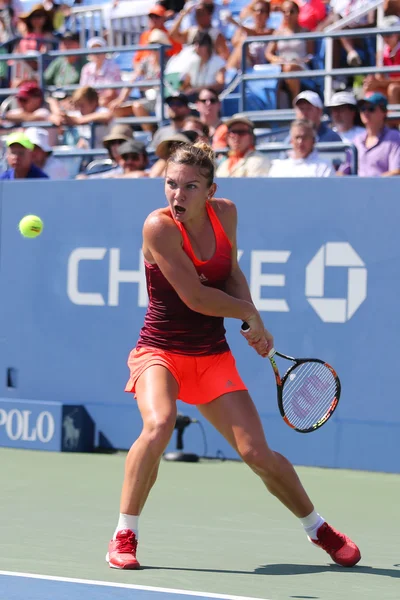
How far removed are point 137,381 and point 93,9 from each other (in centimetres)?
1133

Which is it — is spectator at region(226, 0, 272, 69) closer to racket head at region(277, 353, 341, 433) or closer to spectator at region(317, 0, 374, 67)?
spectator at region(317, 0, 374, 67)

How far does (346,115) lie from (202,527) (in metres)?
4.85

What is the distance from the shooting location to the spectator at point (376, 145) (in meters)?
8.20

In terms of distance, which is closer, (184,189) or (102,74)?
(184,189)

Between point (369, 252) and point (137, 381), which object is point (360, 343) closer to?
point (369, 252)

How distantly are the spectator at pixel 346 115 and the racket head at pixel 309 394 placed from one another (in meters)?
4.85

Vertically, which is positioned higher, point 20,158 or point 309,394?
point 20,158

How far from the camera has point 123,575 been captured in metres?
4.28

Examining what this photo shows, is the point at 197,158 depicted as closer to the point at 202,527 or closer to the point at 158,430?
the point at 158,430

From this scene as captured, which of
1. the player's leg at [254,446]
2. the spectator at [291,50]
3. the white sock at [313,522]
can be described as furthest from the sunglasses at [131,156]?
the white sock at [313,522]

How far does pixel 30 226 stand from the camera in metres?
7.68

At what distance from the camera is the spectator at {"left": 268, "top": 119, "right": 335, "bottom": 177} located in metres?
7.95

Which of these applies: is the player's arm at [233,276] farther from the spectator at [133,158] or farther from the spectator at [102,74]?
the spectator at [102,74]

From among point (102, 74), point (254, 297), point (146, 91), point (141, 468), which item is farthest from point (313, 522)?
point (146, 91)
